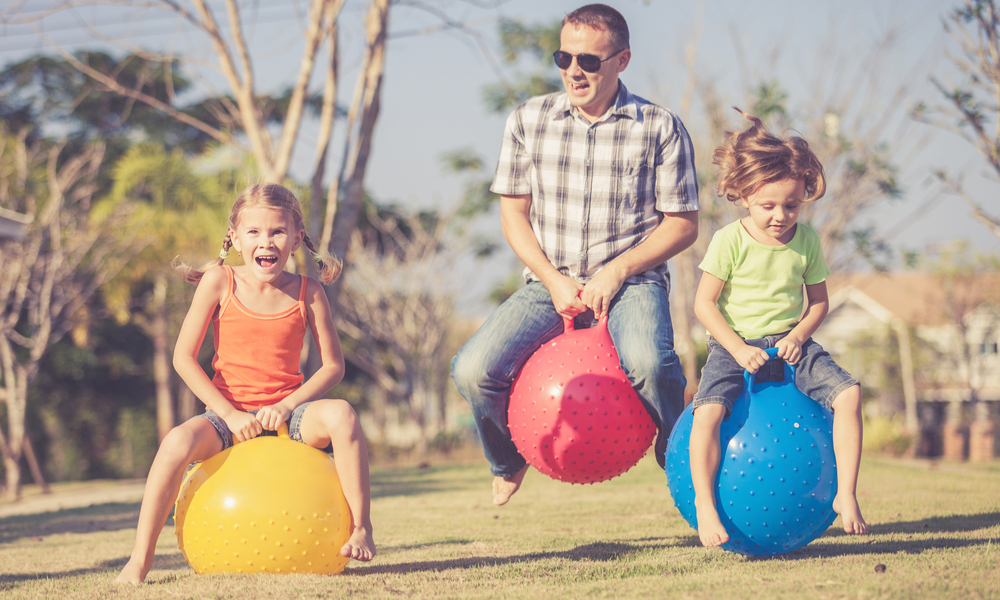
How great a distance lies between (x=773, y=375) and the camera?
4.14 meters

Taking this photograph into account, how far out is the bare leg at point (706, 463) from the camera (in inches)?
150

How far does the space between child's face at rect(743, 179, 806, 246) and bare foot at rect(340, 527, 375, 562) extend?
91.3 inches

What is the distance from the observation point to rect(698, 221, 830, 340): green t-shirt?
13.7 ft

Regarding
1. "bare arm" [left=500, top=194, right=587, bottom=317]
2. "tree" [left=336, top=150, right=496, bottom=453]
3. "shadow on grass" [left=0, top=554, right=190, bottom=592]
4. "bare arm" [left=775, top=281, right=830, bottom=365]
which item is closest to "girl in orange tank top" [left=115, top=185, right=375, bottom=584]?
"shadow on grass" [left=0, top=554, right=190, bottom=592]

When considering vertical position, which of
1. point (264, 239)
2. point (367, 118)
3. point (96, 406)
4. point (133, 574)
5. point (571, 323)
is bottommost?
point (96, 406)

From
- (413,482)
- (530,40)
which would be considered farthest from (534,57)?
(413,482)

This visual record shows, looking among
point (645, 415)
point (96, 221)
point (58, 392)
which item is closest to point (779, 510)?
point (645, 415)

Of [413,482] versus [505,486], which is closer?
[505,486]

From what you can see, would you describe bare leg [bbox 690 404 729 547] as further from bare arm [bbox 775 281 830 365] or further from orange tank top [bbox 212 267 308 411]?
orange tank top [bbox 212 267 308 411]

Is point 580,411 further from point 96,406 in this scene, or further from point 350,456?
point 96,406

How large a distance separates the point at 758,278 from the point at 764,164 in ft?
1.80

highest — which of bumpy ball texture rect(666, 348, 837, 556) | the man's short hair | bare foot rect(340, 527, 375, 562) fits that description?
the man's short hair

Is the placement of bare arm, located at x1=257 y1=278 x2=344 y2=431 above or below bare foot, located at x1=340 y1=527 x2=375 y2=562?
above

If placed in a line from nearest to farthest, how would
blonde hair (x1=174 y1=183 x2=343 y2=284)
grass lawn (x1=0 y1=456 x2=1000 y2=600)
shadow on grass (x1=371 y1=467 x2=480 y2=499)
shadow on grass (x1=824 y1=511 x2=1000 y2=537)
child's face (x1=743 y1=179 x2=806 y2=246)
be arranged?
grass lawn (x1=0 y1=456 x2=1000 y2=600) < child's face (x1=743 y1=179 x2=806 y2=246) < blonde hair (x1=174 y1=183 x2=343 y2=284) < shadow on grass (x1=824 y1=511 x2=1000 y2=537) < shadow on grass (x1=371 y1=467 x2=480 y2=499)
